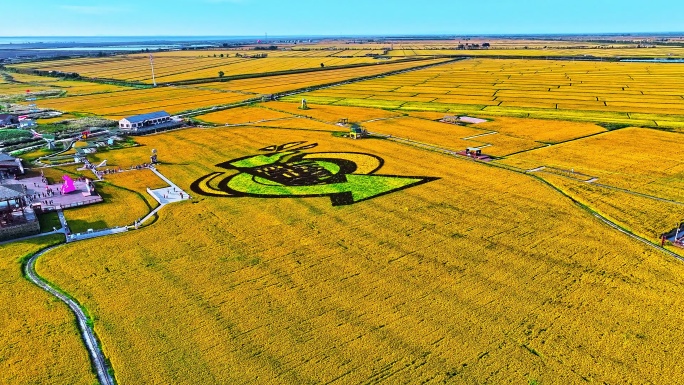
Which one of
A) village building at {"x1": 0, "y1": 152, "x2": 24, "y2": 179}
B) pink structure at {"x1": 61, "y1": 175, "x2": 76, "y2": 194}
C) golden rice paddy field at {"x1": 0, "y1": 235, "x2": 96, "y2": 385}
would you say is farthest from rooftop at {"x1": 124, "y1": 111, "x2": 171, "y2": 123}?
golden rice paddy field at {"x1": 0, "y1": 235, "x2": 96, "y2": 385}

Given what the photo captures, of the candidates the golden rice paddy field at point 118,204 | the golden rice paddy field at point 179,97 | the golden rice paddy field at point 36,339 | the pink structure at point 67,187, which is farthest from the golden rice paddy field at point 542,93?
the golden rice paddy field at point 36,339

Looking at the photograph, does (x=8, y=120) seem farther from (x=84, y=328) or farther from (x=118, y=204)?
(x=84, y=328)

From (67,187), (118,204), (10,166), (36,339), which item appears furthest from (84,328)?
(10,166)

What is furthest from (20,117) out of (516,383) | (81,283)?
(516,383)

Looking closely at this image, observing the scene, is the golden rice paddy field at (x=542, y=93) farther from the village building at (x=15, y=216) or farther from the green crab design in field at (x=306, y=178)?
the village building at (x=15, y=216)

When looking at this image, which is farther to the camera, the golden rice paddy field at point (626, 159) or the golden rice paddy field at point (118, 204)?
the golden rice paddy field at point (626, 159)

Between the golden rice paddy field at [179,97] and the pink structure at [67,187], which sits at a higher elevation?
the golden rice paddy field at [179,97]

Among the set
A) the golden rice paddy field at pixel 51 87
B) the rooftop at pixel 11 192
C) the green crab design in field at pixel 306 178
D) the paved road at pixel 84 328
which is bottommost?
the paved road at pixel 84 328

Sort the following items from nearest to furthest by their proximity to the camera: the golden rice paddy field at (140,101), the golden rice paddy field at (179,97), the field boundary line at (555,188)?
the field boundary line at (555,188) → the golden rice paddy field at (140,101) → the golden rice paddy field at (179,97)
